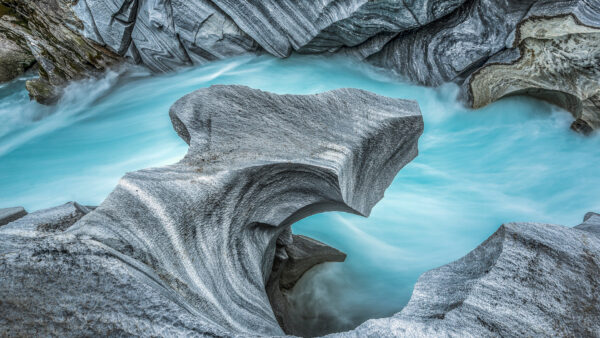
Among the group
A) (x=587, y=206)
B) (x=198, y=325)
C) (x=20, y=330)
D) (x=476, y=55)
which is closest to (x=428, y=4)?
(x=476, y=55)

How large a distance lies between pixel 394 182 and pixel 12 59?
9072 mm

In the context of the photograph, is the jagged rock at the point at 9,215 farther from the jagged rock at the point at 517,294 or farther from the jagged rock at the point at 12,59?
the jagged rock at the point at 12,59

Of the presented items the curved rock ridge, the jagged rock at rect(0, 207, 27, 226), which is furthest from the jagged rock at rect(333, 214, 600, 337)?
the jagged rock at rect(0, 207, 27, 226)

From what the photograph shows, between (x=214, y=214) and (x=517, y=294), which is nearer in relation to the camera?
(x=517, y=294)

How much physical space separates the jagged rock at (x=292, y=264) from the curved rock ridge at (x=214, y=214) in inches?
10.1

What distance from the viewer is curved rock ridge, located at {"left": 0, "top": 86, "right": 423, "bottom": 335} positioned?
173 cm

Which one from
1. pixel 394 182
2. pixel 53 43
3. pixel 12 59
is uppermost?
pixel 53 43

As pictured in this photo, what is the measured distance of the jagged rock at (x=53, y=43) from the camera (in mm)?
6484

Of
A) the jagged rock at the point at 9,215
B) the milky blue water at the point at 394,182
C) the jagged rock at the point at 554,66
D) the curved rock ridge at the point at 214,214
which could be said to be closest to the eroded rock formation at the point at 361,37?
Result: the jagged rock at the point at 554,66

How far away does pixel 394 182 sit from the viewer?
5.71 m

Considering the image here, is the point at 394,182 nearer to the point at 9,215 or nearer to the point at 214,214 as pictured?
the point at 214,214

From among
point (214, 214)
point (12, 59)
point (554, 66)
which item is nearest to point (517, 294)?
point (214, 214)

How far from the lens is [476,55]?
5340 mm

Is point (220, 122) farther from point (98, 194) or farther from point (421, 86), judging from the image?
point (421, 86)
